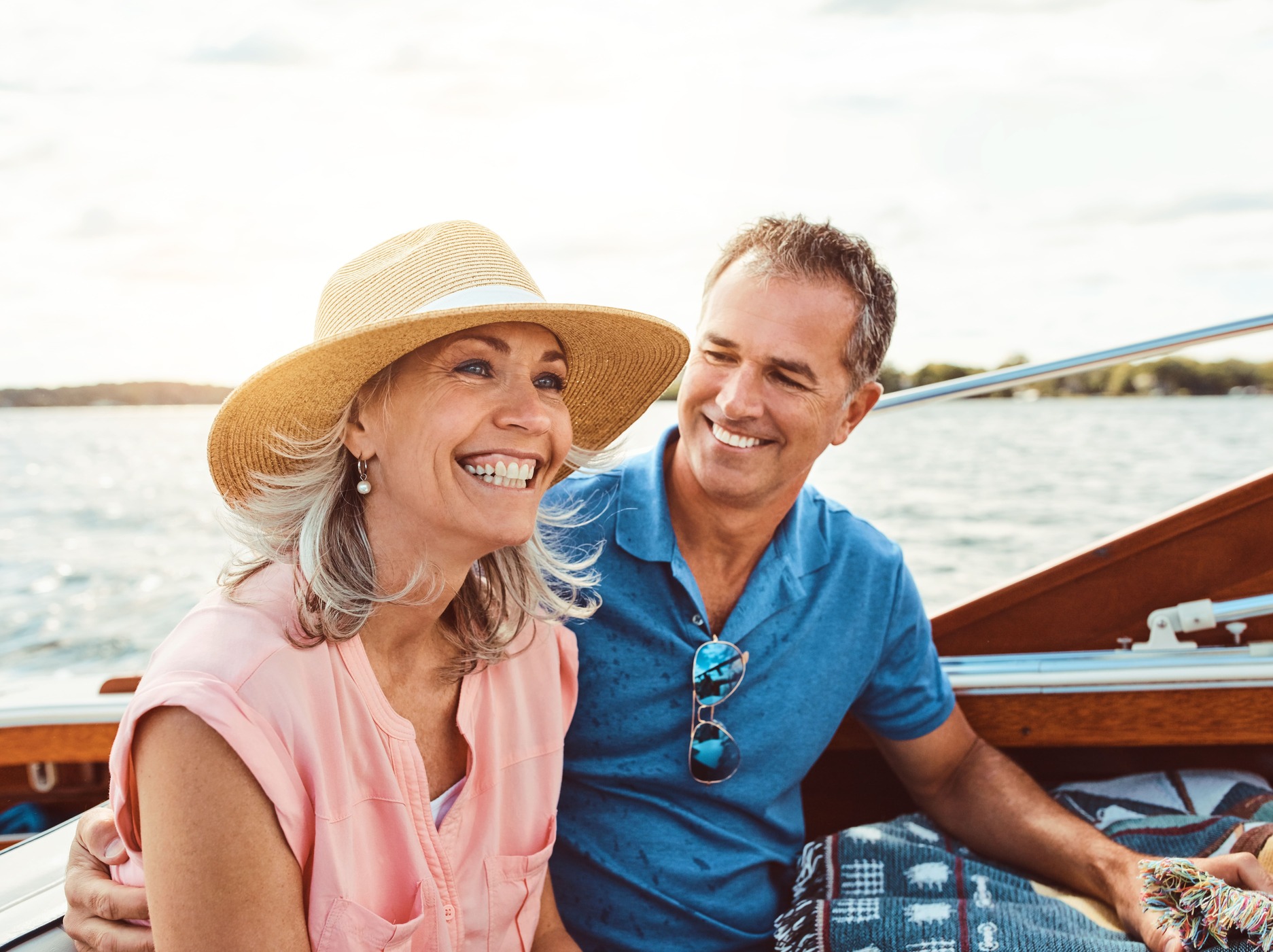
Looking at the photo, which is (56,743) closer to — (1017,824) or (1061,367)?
(1017,824)

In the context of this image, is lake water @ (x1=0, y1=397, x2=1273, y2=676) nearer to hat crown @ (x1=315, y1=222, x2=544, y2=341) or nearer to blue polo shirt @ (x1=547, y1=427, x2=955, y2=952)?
blue polo shirt @ (x1=547, y1=427, x2=955, y2=952)

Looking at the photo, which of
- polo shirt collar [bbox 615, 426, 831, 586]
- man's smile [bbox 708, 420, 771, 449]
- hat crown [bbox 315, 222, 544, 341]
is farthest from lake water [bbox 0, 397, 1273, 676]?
hat crown [bbox 315, 222, 544, 341]

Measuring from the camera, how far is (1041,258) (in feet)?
68.8

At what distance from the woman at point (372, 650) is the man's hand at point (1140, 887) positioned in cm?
90

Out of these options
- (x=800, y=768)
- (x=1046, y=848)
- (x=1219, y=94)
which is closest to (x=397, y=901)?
(x=800, y=768)

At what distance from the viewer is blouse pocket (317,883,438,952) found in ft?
3.61

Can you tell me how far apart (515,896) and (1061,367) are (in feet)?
5.03

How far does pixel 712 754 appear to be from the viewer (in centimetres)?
161

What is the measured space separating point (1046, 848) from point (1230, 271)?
19656 millimetres

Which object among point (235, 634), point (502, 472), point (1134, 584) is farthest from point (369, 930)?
point (1134, 584)

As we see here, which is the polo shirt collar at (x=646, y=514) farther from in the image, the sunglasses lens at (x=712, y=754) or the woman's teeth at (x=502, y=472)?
the woman's teeth at (x=502, y=472)

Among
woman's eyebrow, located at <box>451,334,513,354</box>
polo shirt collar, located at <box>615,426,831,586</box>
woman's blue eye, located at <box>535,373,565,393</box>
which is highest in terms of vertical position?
woman's eyebrow, located at <box>451,334,513,354</box>

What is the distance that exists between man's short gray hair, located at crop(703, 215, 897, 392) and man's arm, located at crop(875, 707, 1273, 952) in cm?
72

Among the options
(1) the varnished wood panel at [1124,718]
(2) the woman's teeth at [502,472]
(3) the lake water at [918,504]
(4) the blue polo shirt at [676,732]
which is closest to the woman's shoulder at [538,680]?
(4) the blue polo shirt at [676,732]
